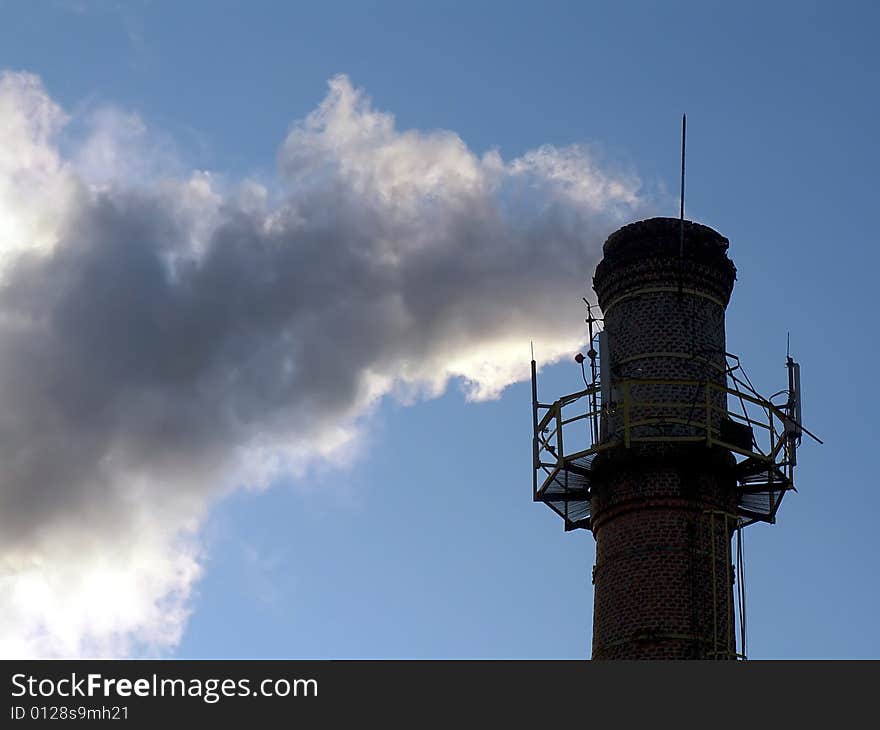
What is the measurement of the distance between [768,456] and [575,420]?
3.73 metres

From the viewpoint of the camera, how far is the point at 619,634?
31.6 m

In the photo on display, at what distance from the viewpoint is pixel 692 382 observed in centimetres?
3253

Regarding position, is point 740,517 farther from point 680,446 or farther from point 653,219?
point 653,219

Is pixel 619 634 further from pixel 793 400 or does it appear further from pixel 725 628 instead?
pixel 793 400

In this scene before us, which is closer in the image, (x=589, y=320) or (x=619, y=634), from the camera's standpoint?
(x=619, y=634)

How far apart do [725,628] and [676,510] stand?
7.73 ft

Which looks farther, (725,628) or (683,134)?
(683,134)

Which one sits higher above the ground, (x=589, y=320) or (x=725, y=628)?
(x=589, y=320)
